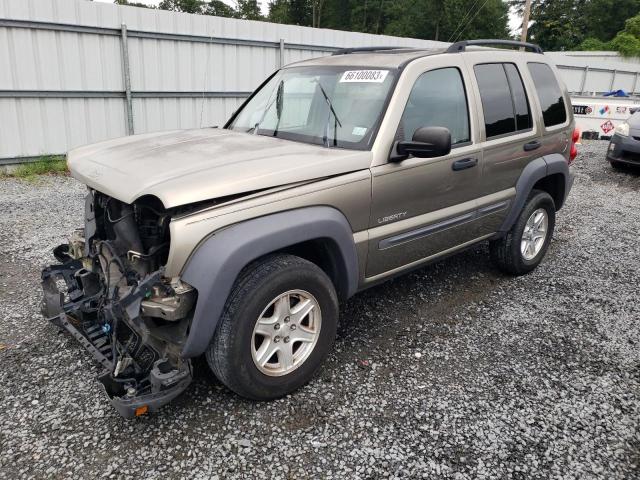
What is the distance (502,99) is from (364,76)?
53.3 inches

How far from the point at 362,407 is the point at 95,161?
2.20 metres

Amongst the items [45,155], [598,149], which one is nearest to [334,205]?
[45,155]

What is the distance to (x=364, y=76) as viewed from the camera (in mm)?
3645

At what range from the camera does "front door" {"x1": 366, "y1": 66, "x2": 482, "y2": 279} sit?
11.1ft

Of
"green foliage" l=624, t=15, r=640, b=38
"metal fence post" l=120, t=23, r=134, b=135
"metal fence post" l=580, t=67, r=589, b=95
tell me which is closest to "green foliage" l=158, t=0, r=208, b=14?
"green foliage" l=624, t=15, r=640, b=38

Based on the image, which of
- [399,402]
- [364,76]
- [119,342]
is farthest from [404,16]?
[119,342]

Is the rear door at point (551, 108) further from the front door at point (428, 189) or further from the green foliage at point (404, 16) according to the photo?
the green foliage at point (404, 16)

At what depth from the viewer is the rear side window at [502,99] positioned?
4113 mm

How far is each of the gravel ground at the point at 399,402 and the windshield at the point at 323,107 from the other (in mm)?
1462

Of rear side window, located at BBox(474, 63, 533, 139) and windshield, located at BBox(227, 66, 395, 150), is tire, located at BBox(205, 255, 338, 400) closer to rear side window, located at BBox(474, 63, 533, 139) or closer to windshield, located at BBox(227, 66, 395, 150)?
windshield, located at BBox(227, 66, 395, 150)

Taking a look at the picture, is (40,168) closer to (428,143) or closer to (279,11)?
(428,143)

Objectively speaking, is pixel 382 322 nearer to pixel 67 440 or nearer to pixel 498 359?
pixel 498 359

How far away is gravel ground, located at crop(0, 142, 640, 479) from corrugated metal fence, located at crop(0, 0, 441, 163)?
188 inches

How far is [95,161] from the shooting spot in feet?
10.5
